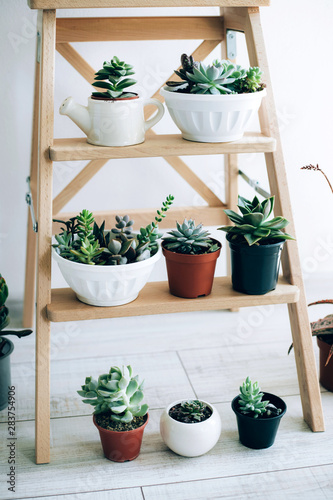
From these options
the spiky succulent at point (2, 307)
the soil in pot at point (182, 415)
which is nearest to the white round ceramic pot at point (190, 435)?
the soil in pot at point (182, 415)

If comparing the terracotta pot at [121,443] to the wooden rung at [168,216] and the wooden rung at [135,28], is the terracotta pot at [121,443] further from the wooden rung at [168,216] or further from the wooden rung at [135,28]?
the wooden rung at [135,28]

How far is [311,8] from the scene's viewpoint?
210 cm

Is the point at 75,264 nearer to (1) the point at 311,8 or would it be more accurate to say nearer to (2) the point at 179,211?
(2) the point at 179,211

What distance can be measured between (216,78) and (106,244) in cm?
46

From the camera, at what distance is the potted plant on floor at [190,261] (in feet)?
4.77

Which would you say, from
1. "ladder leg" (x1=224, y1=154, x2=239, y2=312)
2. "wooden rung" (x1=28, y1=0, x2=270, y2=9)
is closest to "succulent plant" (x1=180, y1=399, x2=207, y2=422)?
"ladder leg" (x1=224, y1=154, x2=239, y2=312)

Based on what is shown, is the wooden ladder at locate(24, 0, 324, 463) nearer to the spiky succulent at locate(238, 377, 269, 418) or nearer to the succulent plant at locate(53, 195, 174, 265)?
the succulent plant at locate(53, 195, 174, 265)

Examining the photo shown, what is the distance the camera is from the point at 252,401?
1.47 m

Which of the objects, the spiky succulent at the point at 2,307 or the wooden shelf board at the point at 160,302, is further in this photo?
the spiky succulent at the point at 2,307

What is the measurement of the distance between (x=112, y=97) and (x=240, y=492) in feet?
3.04

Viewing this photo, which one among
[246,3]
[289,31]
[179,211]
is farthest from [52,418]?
[289,31]

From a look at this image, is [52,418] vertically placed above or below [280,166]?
below

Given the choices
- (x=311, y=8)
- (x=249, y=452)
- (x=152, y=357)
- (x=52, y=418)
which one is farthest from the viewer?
(x=311, y=8)

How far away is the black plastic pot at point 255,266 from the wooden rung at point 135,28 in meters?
0.71
